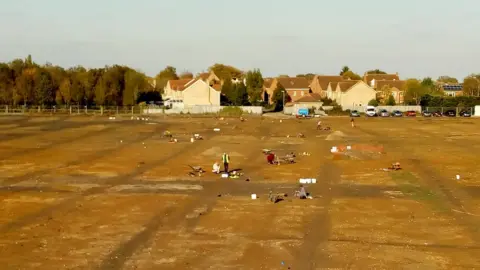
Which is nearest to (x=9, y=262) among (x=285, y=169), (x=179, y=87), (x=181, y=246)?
(x=181, y=246)

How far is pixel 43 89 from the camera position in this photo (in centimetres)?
9081

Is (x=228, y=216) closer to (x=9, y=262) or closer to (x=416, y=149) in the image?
(x=9, y=262)

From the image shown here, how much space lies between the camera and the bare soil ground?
15.6 meters

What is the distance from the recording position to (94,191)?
977 inches

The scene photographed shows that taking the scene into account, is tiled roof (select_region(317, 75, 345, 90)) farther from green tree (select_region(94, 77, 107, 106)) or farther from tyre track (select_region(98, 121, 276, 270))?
tyre track (select_region(98, 121, 276, 270))

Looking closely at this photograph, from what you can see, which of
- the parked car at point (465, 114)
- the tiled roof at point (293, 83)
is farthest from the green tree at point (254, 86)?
the parked car at point (465, 114)

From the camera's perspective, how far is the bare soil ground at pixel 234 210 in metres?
15.6

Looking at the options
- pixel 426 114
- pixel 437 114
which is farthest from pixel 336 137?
pixel 437 114

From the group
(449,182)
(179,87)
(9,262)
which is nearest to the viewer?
(9,262)

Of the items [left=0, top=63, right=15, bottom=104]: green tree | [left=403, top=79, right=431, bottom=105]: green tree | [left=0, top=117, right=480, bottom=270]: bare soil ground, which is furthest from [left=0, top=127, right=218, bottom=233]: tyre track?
[left=403, top=79, right=431, bottom=105]: green tree

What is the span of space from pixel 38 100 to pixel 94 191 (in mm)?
71414

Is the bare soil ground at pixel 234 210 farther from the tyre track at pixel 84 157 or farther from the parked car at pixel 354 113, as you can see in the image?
the parked car at pixel 354 113

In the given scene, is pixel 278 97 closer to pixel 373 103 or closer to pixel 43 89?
pixel 373 103

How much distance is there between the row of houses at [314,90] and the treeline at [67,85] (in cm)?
964
